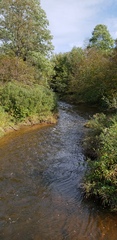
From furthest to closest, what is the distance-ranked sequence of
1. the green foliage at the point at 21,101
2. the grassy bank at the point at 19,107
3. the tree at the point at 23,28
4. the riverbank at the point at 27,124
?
the tree at the point at 23,28 < the green foliage at the point at 21,101 < the grassy bank at the point at 19,107 < the riverbank at the point at 27,124

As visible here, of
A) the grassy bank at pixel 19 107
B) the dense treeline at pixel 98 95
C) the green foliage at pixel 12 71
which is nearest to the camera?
the dense treeline at pixel 98 95

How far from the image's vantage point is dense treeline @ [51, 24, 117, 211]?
6590mm

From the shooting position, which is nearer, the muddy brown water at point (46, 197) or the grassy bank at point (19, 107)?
the muddy brown water at point (46, 197)

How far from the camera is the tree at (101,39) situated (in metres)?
43.5

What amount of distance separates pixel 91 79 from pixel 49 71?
7.13 meters

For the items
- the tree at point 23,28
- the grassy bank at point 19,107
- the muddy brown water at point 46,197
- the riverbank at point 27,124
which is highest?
the tree at point 23,28

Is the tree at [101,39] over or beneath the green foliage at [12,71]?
over

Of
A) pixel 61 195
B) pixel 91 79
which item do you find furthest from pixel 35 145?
pixel 91 79

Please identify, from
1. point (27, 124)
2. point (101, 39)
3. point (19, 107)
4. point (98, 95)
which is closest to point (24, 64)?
point (19, 107)

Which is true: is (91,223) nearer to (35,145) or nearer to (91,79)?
(35,145)

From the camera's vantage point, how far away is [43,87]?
20422 mm

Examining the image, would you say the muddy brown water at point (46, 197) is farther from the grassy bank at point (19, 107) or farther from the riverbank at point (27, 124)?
the grassy bank at point (19, 107)

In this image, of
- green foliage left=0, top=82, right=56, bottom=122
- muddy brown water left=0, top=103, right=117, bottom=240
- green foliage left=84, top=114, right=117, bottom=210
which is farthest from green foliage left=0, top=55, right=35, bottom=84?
green foliage left=84, top=114, right=117, bottom=210

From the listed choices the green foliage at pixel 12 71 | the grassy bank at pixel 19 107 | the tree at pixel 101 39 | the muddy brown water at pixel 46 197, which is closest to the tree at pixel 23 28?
the green foliage at pixel 12 71
